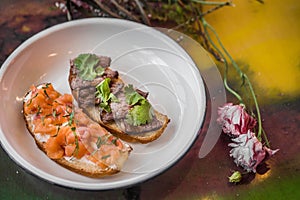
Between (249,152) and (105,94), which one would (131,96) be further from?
(249,152)

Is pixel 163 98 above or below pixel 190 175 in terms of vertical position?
above

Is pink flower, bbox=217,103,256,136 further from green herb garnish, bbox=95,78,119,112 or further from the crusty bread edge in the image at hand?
green herb garnish, bbox=95,78,119,112

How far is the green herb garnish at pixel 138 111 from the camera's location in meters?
1.92

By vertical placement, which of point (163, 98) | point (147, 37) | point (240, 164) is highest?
point (147, 37)

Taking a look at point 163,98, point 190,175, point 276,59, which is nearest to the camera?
point 190,175

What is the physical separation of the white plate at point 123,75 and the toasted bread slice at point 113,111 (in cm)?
4

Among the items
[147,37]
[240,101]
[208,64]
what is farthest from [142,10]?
[240,101]

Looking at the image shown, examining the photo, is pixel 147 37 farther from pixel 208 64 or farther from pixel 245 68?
pixel 245 68

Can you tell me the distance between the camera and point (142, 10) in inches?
89.0

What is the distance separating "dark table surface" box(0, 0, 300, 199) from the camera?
1916mm

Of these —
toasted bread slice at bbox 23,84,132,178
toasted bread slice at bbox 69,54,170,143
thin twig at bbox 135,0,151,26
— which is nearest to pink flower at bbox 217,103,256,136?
toasted bread slice at bbox 69,54,170,143

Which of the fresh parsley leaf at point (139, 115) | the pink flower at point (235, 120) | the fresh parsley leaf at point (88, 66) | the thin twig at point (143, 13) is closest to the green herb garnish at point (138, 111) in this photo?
the fresh parsley leaf at point (139, 115)

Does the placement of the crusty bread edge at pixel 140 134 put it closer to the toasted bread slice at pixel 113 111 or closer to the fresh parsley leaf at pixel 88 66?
the toasted bread slice at pixel 113 111

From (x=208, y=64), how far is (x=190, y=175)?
45 cm
